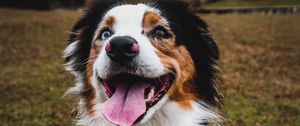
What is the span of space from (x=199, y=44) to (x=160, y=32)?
39cm

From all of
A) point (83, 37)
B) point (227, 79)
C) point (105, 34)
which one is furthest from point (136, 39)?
point (227, 79)

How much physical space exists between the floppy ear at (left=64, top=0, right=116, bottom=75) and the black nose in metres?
0.78

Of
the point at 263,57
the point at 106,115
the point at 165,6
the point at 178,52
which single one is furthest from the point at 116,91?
the point at 263,57

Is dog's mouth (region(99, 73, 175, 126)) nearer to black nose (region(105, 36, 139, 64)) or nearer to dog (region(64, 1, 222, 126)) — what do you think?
dog (region(64, 1, 222, 126))

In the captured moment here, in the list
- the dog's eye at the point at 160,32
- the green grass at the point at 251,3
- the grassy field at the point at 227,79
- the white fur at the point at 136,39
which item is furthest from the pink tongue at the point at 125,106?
the green grass at the point at 251,3

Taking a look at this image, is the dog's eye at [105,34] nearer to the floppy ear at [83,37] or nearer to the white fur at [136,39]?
the white fur at [136,39]

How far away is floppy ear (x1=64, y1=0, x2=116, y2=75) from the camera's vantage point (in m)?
4.09

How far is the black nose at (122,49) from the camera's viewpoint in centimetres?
318

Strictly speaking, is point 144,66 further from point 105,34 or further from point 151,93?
point 105,34

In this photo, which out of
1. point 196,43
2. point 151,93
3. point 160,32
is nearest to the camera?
point 151,93

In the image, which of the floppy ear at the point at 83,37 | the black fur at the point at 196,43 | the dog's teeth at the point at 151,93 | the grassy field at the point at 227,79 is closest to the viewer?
the dog's teeth at the point at 151,93

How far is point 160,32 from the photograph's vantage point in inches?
146

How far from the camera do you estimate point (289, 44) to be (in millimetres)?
12656

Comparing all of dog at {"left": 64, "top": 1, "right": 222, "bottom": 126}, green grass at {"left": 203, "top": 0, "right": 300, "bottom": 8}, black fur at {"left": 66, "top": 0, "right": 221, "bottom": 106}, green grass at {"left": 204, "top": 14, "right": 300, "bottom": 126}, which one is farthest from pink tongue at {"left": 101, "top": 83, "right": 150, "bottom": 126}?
green grass at {"left": 203, "top": 0, "right": 300, "bottom": 8}
